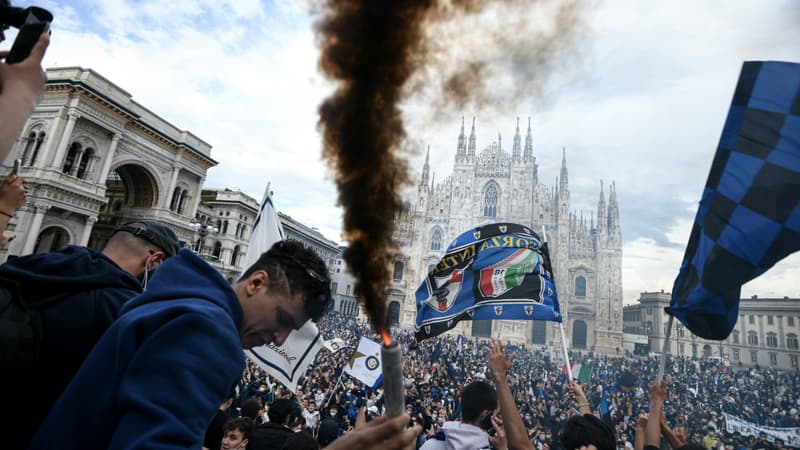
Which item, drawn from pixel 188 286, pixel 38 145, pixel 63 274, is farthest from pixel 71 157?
pixel 188 286

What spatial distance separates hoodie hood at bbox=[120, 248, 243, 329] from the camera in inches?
47.2

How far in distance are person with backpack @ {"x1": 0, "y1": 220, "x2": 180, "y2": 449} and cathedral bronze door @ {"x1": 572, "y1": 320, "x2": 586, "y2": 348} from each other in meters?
42.3

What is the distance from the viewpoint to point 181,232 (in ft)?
87.7

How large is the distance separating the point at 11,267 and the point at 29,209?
23802 mm

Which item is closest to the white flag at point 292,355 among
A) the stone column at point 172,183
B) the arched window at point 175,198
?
the stone column at point 172,183

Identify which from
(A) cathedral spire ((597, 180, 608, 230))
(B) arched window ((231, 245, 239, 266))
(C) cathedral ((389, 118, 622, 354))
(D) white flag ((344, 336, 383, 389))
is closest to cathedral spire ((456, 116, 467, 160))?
(C) cathedral ((389, 118, 622, 354))

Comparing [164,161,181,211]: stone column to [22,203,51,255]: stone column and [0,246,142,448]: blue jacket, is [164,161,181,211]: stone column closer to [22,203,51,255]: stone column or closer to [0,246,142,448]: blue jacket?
[22,203,51,255]: stone column

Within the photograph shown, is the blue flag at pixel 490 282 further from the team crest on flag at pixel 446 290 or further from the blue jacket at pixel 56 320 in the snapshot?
the blue jacket at pixel 56 320

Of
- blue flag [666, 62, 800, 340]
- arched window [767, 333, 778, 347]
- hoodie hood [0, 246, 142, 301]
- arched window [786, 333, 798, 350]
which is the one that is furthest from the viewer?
arched window [767, 333, 778, 347]

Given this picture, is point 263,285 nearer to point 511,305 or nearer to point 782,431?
point 511,305

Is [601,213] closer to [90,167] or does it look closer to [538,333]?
[538,333]

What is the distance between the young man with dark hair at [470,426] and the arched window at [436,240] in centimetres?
3810

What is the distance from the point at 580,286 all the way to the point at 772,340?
88.8 ft

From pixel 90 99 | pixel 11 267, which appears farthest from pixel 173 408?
pixel 90 99
